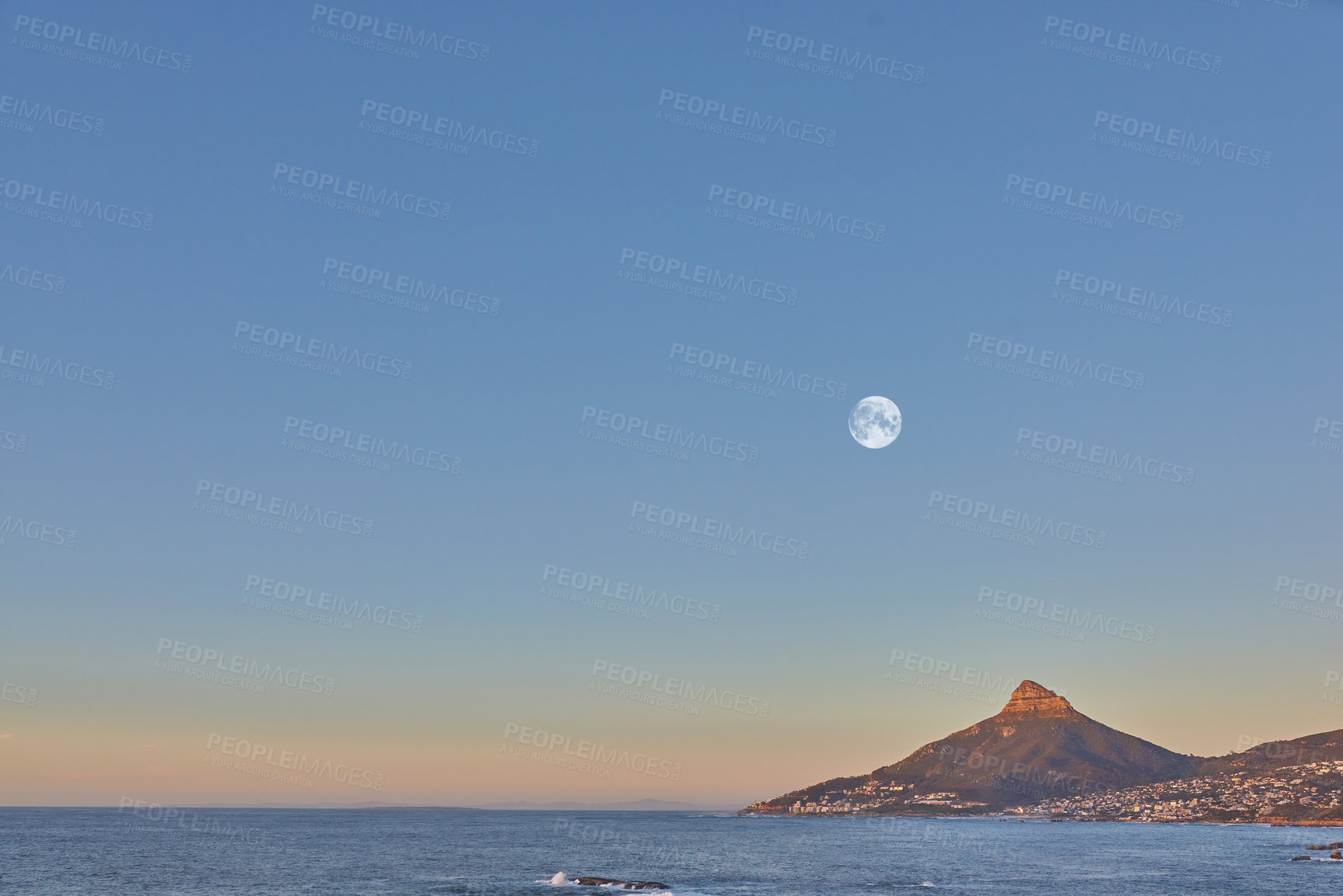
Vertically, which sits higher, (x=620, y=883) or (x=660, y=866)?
(x=620, y=883)

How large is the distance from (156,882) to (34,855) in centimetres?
6269

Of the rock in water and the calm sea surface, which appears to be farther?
the calm sea surface

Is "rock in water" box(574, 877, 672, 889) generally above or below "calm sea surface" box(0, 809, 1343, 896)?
above

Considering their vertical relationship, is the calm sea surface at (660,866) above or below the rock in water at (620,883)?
below

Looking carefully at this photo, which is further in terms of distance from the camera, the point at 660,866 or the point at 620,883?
the point at 660,866

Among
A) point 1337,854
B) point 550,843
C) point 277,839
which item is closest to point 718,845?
point 550,843

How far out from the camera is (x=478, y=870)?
119125mm

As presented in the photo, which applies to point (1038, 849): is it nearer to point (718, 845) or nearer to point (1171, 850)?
point (1171, 850)

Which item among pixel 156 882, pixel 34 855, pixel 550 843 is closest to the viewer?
pixel 156 882

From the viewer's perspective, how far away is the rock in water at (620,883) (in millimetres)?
93688

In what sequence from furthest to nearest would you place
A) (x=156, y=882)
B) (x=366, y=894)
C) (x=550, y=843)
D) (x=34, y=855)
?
1. (x=550, y=843)
2. (x=34, y=855)
3. (x=156, y=882)
4. (x=366, y=894)

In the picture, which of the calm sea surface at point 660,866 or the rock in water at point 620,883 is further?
the calm sea surface at point 660,866

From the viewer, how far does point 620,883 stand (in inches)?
3841

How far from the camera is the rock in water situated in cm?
9369
